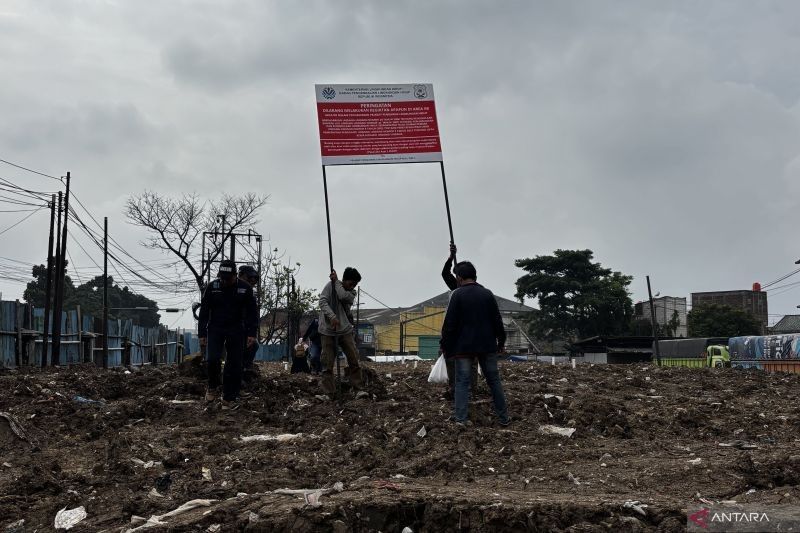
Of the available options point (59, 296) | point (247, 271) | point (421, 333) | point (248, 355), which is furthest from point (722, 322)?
point (247, 271)

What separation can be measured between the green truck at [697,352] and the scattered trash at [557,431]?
25309 mm

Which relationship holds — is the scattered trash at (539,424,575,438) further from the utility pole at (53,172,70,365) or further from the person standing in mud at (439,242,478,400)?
the utility pole at (53,172,70,365)

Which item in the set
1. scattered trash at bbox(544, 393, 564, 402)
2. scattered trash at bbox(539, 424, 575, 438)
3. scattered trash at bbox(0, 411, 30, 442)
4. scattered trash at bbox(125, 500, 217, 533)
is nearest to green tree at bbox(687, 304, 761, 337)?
scattered trash at bbox(544, 393, 564, 402)

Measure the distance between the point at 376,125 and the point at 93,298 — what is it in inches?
2695

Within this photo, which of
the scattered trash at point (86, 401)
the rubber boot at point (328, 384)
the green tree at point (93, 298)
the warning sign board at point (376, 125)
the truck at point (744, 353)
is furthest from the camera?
the green tree at point (93, 298)

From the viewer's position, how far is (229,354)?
26.3 feet

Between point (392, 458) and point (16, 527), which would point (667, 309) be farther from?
point (16, 527)

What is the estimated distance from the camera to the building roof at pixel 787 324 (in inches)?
2456

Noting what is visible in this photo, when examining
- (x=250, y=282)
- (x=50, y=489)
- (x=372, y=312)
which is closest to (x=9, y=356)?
(x=250, y=282)

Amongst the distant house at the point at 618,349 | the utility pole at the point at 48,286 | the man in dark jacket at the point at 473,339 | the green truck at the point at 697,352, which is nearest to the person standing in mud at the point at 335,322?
the man in dark jacket at the point at 473,339

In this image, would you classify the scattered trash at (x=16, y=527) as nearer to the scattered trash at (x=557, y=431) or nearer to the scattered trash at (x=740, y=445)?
the scattered trash at (x=557, y=431)

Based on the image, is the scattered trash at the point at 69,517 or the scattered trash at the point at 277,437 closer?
the scattered trash at the point at 69,517

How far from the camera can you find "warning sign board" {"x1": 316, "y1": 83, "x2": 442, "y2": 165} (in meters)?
8.95

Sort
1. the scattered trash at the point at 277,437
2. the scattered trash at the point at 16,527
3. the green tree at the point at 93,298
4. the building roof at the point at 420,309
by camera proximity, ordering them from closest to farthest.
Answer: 1. the scattered trash at the point at 16,527
2. the scattered trash at the point at 277,437
3. the green tree at the point at 93,298
4. the building roof at the point at 420,309
